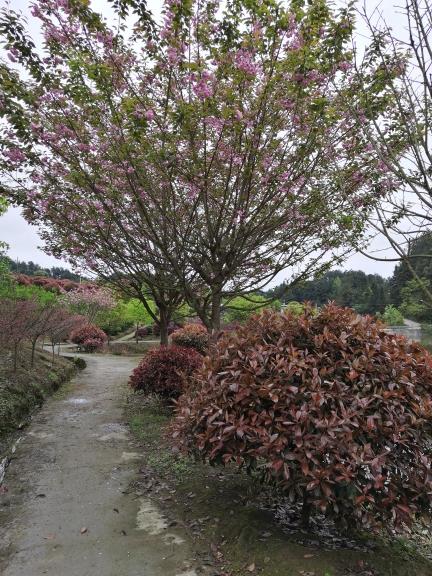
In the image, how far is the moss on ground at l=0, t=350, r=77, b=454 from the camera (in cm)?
526

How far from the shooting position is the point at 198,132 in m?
4.24

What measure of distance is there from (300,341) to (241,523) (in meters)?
1.33

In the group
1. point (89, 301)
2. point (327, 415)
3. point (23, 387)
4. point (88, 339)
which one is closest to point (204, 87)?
point (327, 415)

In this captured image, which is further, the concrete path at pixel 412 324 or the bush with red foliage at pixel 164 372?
the concrete path at pixel 412 324

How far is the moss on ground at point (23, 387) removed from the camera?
5.26 metres

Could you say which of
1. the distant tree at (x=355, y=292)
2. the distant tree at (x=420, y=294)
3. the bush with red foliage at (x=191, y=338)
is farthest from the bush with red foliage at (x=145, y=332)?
the distant tree at (x=355, y=292)

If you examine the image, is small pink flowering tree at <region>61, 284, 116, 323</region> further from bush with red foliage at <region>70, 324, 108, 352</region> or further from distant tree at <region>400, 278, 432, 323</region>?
distant tree at <region>400, 278, 432, 323</region>

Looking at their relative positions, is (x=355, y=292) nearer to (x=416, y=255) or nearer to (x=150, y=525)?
(x=150, y=525)

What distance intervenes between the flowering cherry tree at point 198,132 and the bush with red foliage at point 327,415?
1111 millimetres

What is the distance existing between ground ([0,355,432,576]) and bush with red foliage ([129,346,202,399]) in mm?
1317

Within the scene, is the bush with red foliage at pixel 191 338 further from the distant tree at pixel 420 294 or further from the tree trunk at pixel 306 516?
the tree trunk at pixel 306 516

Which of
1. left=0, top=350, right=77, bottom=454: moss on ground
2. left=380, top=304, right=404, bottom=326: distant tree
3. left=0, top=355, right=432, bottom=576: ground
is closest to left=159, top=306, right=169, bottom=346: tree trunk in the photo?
left=0, top=350, right=77, bottom=454: moss on ground

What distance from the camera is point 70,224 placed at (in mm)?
5094

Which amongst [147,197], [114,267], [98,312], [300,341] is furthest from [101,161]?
[98,312]
